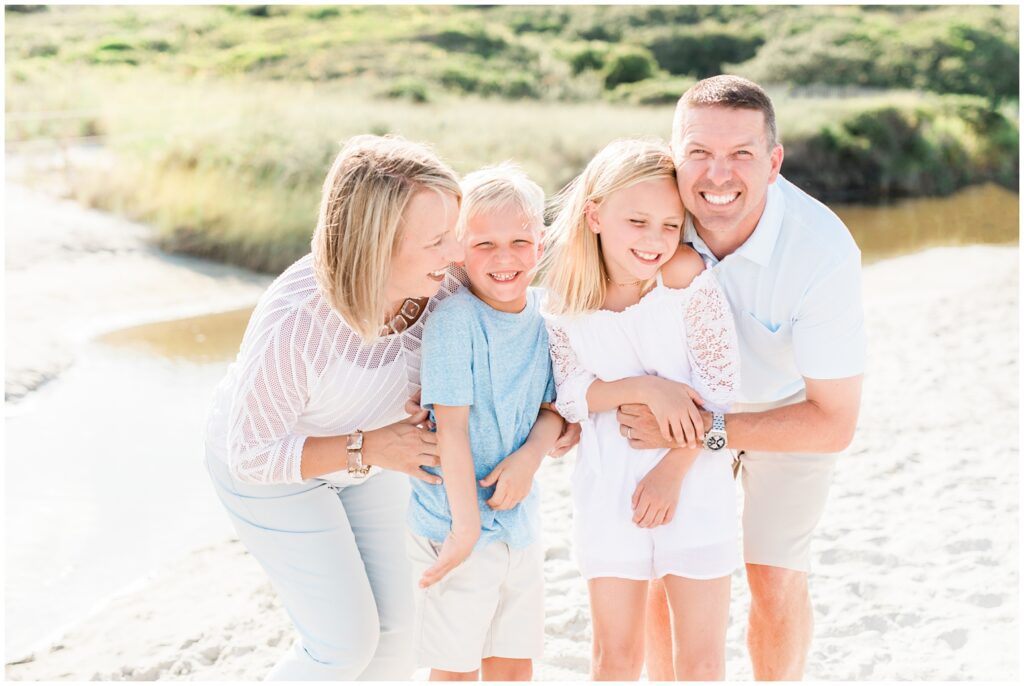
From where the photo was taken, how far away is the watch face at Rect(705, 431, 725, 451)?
111 inches

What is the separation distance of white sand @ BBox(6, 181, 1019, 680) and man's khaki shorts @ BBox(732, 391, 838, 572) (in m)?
0.83

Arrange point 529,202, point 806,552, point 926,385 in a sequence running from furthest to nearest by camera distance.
Result: point 926,385, point 806,552, point 529,202

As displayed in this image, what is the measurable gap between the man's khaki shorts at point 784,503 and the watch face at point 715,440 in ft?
1.45

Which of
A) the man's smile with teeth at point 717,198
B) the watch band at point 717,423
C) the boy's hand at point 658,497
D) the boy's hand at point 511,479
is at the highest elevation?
the man's smile with teeth at point 717,198

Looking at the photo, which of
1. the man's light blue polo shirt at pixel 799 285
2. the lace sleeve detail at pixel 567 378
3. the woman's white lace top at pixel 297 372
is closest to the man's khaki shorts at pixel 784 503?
the man's light blue polo shirt at pixel 799 285

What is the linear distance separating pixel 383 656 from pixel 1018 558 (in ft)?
10.5

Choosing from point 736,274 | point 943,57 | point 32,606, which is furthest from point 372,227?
point 943,57

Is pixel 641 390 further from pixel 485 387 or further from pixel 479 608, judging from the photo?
pixel 479 608

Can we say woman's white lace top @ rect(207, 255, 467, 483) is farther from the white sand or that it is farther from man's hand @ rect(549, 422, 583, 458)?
the white sand

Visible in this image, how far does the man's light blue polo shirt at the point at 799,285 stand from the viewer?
2.91m

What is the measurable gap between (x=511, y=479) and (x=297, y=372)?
0.64 metres

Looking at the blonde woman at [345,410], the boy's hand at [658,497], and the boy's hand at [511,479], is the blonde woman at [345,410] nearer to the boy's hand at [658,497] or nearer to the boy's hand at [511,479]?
the boy's hand at [511,479]

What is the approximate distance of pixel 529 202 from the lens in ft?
8.99

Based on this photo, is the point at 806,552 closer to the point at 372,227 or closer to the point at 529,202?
the point at 529,202
